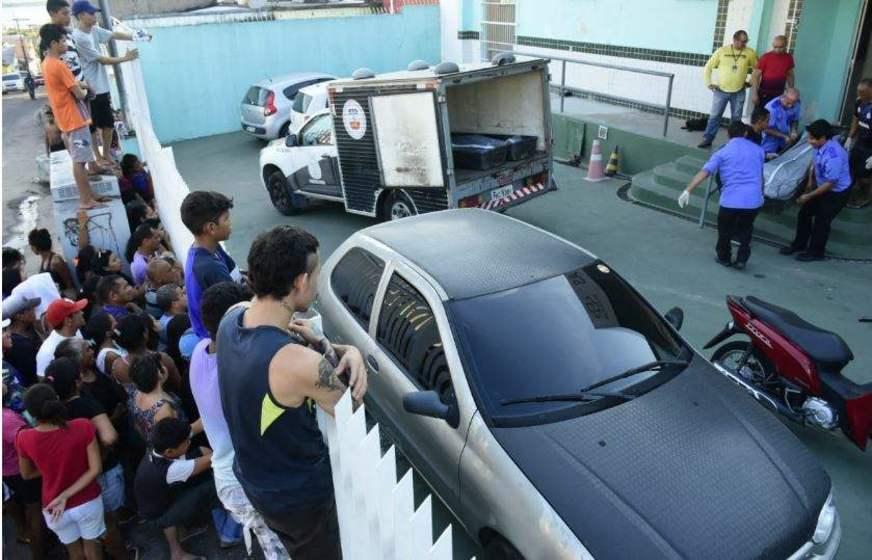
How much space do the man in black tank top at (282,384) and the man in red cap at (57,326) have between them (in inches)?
93.1

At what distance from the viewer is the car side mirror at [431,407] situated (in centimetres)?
328

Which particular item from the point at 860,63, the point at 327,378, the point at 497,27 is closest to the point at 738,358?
the point at 327,378

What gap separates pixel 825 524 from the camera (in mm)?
3023

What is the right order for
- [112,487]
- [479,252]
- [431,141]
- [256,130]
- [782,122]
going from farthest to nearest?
[256,130] → [782,122] → [431,141] → [479,252] → [112,487]

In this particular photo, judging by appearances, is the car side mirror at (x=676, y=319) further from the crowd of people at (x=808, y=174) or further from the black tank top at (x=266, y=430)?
the crowd of people at (x=808, y=174)

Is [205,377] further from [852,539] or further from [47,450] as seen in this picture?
[852,539]

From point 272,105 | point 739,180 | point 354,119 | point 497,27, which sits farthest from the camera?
point 497,27

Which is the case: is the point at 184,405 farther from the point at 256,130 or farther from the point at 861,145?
the point at 256,130

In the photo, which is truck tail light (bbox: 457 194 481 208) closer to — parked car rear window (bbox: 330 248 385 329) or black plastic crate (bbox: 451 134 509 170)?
black plastic crate (bbox: 451 134 509 170)

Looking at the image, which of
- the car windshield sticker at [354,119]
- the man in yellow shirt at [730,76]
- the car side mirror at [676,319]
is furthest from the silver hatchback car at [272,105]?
the car side mirror at [676,319]

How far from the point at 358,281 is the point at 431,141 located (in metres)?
3.51

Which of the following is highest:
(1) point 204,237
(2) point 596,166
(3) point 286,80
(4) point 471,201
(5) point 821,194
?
(1) point 204,237

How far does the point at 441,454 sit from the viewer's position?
353cm

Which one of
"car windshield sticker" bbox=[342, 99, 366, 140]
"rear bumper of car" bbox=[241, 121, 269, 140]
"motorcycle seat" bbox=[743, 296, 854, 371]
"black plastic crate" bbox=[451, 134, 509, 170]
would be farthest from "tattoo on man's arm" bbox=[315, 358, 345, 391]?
"rear bumper of car" bbox=[241, 121, 269, 140]
